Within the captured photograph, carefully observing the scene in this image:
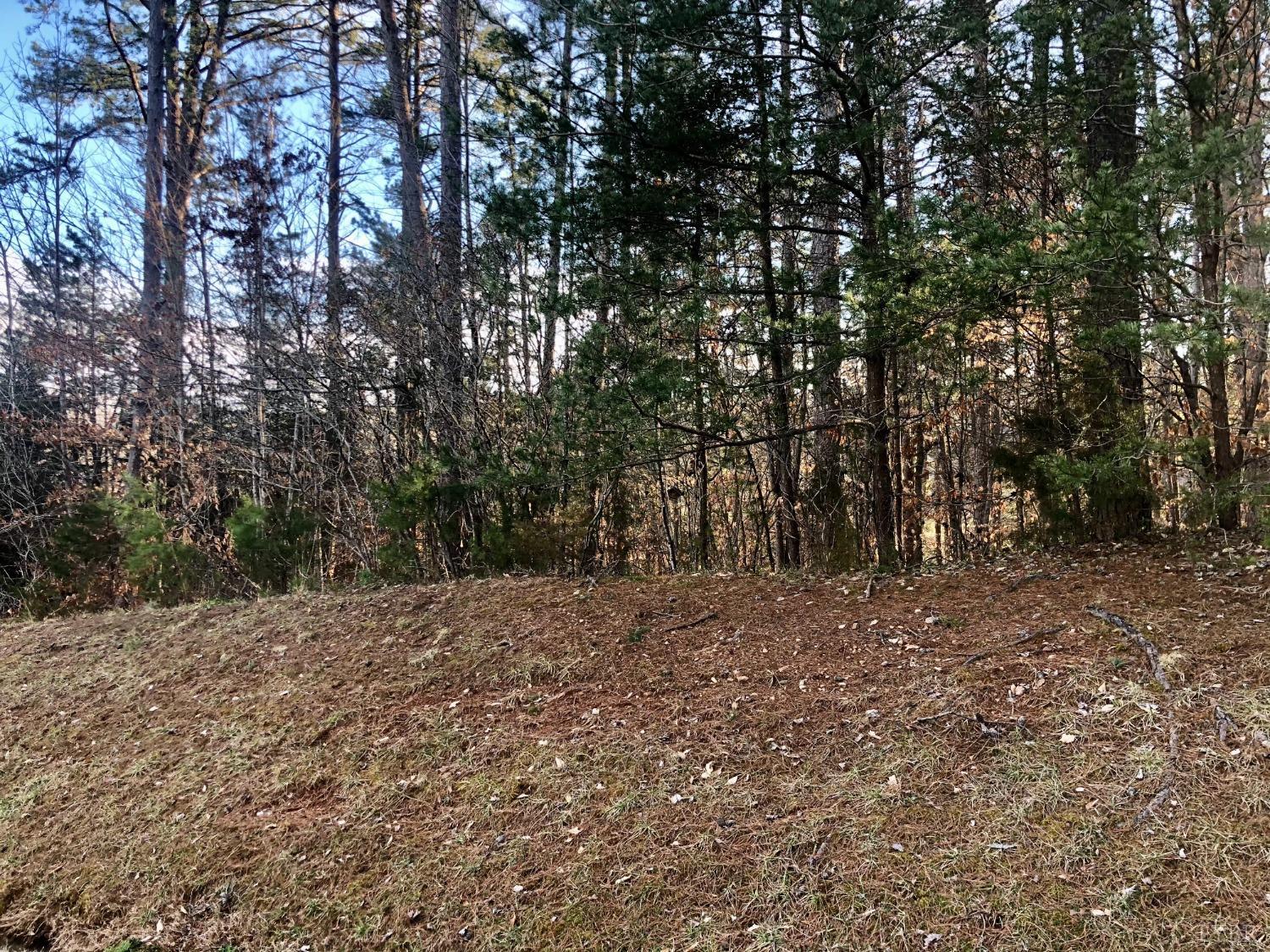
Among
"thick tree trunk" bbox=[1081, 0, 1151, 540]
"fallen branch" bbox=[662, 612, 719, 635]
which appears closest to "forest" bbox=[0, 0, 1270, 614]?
"thick tree trunk" bbox=[1081, 0, 1151, 540]

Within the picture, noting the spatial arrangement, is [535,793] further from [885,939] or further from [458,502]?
[458,502]

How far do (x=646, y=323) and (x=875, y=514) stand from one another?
226cm

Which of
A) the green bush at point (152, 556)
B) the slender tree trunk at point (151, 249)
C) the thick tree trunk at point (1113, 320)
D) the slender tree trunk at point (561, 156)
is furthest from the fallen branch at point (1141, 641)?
the slender tree trunk at point (151, 249)

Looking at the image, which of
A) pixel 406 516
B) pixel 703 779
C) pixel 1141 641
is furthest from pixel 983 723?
pixel 406 516

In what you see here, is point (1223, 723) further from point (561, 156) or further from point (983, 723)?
point (561, 156)

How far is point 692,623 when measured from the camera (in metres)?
4.22

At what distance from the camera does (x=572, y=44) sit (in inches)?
188

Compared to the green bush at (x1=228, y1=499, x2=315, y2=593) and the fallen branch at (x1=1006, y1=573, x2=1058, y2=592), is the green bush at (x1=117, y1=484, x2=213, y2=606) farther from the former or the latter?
the fallen branch at (x1=1006, y1=573, x2=1058, y2=592)

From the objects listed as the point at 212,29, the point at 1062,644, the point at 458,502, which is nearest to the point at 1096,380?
the point at 1062,644

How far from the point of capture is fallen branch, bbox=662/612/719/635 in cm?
417

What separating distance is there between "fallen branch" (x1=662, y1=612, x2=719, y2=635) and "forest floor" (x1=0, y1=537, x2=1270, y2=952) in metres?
0.03

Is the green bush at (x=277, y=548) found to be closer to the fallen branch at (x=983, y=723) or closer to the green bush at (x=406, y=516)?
the green bush at (x=406, y=516)

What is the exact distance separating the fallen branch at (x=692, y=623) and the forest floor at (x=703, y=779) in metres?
0.03

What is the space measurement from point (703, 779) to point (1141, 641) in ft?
6.40
